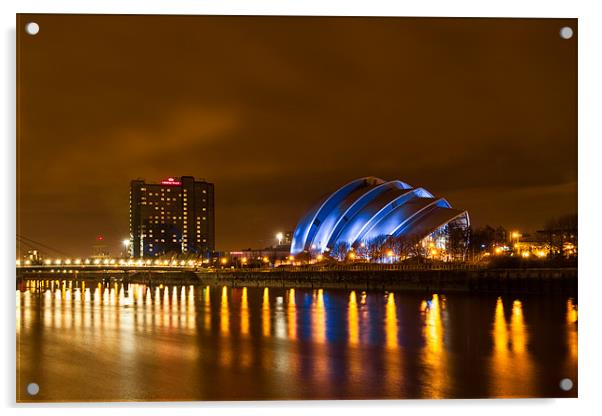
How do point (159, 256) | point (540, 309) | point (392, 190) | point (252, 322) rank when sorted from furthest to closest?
point (159, 256)
point (392, 190)
point (540, 309)
point (252, 322)

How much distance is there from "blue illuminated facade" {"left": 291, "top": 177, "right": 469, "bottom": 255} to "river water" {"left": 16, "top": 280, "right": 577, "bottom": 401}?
17.2 metres

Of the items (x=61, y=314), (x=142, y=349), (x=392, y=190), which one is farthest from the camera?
(x=392, y=190)

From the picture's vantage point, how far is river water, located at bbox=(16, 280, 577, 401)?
5.69m

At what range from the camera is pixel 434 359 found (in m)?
7.09

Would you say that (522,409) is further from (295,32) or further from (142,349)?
(142,349)

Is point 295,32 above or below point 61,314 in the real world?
above

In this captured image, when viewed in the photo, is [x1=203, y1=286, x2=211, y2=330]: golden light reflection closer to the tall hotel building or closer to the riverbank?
the tall hotel building

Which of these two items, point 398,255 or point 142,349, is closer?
point 142,349

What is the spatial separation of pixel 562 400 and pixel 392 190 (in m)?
26.6

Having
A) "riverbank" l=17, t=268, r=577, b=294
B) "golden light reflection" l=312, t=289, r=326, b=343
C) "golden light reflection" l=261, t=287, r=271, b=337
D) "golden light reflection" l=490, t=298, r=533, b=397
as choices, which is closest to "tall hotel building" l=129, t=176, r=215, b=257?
"riverbank" l=17, t=268, r=577, b=294

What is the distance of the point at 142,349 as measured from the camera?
7.77m

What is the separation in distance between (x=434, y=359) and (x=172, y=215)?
2321 cm
